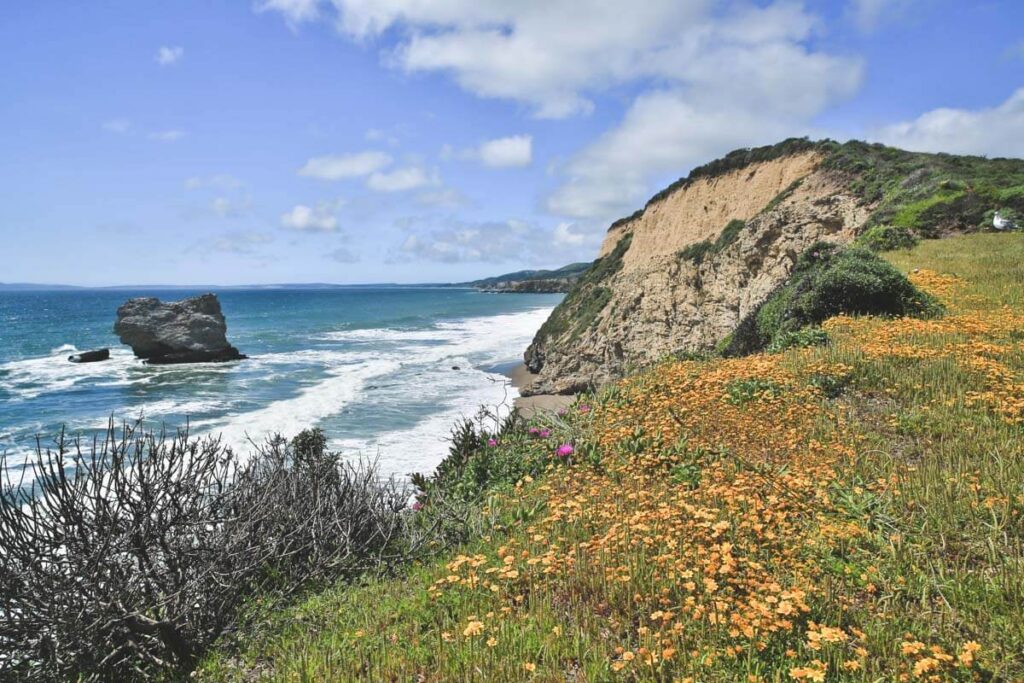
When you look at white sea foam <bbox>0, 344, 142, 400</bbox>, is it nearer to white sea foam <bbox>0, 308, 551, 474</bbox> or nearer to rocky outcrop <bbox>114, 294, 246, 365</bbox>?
white sea foam <bbox>0, 308, 551, 474</bbox>

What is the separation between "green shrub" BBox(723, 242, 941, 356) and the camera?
1438 centimetres

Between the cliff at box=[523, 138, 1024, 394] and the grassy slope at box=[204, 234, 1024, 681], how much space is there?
51.4 feet

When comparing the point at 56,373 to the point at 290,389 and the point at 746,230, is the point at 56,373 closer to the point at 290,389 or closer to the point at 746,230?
the point at 290,389

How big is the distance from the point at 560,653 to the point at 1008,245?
23.4m

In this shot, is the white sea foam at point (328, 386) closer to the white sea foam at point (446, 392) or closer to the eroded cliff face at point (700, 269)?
the white sea foam at point (446, 392)

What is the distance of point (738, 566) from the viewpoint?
489 centimetres

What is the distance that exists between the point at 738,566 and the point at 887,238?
21.7 m

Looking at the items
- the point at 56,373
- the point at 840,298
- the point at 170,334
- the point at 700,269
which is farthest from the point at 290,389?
the point at 840,298

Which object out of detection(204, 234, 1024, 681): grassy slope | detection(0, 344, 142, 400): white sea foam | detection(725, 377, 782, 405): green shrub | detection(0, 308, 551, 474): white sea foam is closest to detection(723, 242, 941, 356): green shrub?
detection(725, 377, 782, 405): green shrub

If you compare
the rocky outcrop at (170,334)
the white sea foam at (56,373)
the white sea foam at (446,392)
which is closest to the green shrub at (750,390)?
the white sea foam at (446,392)

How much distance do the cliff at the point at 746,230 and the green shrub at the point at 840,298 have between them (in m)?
6.79

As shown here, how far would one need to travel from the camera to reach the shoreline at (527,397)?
24406 mm

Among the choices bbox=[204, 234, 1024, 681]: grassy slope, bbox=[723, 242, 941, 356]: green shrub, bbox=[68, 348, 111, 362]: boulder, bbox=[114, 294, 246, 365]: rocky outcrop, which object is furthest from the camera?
bbox=[68, 348, 111, 362]: boulder

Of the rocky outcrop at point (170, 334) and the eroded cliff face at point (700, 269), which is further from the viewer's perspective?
the rocky outcrop at point (170, 334)
